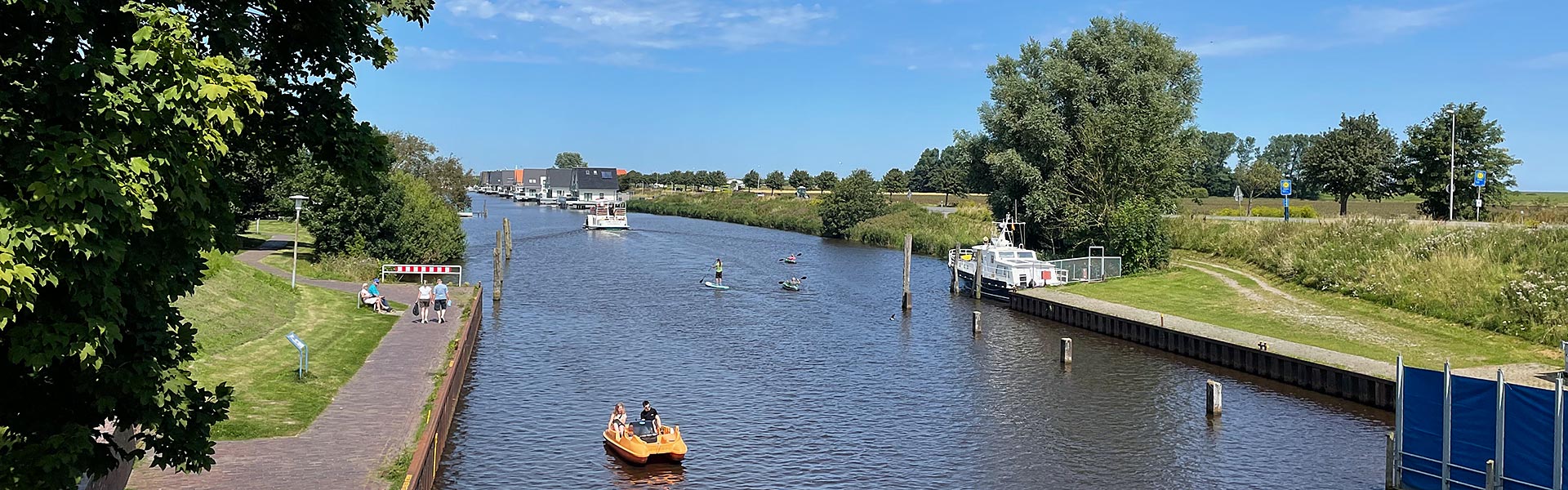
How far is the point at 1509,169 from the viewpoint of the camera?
2413 inches

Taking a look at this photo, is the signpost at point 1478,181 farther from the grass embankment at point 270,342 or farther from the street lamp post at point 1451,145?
the grass embankment at point 270,342

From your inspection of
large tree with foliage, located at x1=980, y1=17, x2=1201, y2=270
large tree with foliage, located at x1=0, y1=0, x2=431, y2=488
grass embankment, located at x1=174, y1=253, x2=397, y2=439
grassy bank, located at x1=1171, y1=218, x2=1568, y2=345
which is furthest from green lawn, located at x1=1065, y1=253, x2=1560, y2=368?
large tree with foliage, located at x1=0, y1=0, x2=431, y2=488

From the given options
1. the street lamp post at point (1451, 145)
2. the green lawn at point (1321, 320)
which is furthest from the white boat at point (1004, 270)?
the street lamp post at point (1451, 145)

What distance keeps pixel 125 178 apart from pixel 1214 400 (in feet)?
92.4

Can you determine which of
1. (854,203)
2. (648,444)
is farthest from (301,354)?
(854,203)

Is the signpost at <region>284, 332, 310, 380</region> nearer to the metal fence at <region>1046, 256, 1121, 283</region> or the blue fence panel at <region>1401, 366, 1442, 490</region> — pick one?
the blue fence panel at <region>1401, 366, 1442, 490</region>

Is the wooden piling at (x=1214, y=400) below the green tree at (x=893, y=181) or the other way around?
below

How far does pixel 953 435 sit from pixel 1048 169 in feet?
137

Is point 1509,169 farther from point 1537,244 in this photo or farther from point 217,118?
A: point 217,118

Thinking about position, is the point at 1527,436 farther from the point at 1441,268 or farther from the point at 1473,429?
the point at 1441,268

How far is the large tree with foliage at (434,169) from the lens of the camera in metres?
97.5

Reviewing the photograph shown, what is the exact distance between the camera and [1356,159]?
73.1 metres

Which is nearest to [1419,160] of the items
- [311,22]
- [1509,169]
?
[1509,169]

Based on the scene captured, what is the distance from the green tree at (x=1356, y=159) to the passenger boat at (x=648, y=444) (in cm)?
5943
